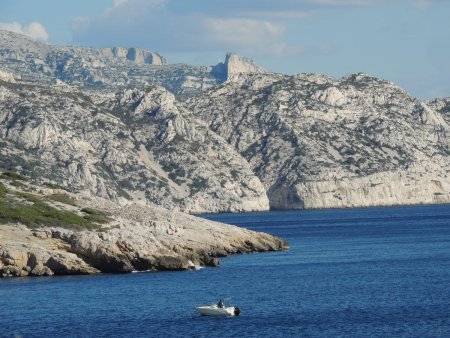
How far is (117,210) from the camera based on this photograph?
14875 centimetres

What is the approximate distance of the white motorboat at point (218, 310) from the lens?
279 ft

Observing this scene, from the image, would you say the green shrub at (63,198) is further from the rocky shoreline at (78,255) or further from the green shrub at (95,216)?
the rocky shoreline at (78,255)

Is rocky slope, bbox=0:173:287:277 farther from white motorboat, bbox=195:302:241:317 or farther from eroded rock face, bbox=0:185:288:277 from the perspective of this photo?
white motorboat, bbox=195:302:241:317

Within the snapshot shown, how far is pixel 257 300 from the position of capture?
94250 millimetres

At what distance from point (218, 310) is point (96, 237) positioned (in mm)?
33350

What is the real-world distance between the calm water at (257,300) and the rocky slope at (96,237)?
3.66m

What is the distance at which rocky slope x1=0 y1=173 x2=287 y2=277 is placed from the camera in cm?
11356

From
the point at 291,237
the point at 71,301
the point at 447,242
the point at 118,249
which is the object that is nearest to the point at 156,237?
the point at 118,249

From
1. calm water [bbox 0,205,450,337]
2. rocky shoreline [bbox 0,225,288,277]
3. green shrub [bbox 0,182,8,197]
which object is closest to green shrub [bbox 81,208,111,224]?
green shrub [bbox 0,182,8,197]

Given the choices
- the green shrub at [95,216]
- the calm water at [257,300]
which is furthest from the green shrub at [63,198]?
the calm water at [257,300]

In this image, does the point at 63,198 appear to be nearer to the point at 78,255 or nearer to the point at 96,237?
the point at 78,255

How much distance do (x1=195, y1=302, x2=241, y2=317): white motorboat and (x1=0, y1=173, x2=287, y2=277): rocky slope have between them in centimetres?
2988

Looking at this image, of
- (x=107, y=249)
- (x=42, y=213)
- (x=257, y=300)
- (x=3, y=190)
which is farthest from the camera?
Answer: (x=3, y=190)

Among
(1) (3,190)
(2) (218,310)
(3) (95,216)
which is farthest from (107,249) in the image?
(1) (3,190)
